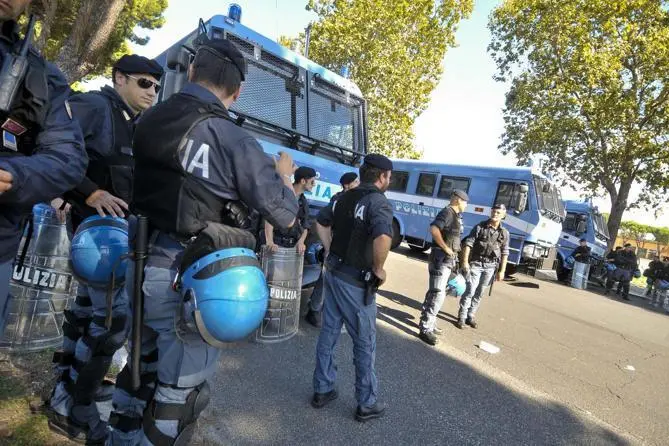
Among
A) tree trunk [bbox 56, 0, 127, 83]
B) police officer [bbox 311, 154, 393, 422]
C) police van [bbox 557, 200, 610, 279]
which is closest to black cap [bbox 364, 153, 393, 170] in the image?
police officer [bbox 311, 154, 393, 422]

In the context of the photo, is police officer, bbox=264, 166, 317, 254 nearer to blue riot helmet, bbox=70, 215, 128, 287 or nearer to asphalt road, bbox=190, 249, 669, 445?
asphalt road, bbox=190, 249, 669, 445

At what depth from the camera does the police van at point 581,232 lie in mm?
14648

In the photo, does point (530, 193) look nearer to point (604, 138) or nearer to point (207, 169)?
point (604, 138)

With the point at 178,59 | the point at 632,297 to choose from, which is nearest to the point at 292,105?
the point at 178,59

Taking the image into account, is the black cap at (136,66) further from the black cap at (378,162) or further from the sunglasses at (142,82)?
the black cap at (378,162)

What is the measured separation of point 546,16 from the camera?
682 inches

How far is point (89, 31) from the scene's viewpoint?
29.0 ft

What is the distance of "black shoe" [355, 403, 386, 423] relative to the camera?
3029 mm

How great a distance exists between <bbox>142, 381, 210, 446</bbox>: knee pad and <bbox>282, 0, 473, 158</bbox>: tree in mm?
16543

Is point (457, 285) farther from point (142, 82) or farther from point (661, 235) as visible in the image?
point (661, 235)

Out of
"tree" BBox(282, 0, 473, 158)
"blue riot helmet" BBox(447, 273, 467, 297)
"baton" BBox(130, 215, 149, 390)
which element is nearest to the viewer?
"baton" BBox(130, 215, 149, 390)

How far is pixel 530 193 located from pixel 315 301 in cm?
890

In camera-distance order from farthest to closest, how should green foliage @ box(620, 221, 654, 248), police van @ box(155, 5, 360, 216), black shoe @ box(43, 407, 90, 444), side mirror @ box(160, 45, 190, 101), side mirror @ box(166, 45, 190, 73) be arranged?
green foliage @ box(620, 221, 654, 248), police van @ box(155, 5, 360, 216), side mirror @ box(160, 45, 190, 101), side mirror @ box(166, 45, 190, 73), black shoe @ box(43, 407, 90, 444)

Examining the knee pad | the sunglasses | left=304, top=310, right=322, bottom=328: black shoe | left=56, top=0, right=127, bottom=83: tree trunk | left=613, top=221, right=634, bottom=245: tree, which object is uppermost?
left=613, top=221, right=634, bottom=245: tree
